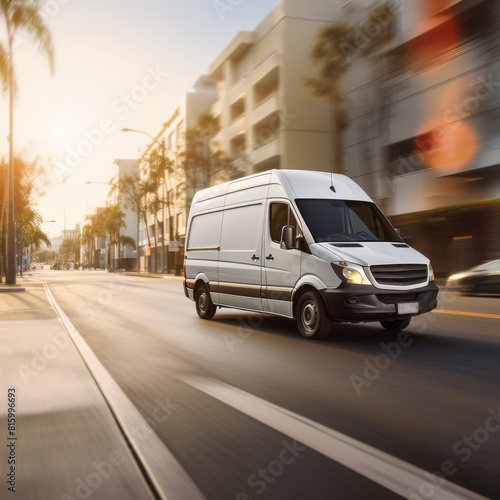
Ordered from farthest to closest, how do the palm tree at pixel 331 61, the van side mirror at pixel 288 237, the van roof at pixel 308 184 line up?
1. the palm tree at pixel 331 61
2. the van roof at pixel 308 184
3. the van side mirror at pixel 288 237

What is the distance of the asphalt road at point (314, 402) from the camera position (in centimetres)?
318

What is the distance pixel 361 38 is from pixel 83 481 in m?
22.9

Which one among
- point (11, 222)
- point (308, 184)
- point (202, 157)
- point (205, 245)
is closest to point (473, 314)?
point (308, 184)

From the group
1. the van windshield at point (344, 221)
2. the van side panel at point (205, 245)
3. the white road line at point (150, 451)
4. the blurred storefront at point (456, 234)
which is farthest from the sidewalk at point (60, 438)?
the blurred storefront at point (456, 234)

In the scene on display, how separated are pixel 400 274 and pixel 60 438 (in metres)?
5.25

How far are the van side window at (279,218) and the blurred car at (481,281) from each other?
347 inches

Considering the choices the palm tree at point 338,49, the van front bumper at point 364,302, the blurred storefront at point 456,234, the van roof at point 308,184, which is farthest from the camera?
the palm tree at point 338,49

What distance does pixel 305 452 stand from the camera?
3527 mm

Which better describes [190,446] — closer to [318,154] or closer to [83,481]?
[83,481]

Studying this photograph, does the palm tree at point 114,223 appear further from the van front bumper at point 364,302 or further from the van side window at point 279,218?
the van front bumper at point 364,302

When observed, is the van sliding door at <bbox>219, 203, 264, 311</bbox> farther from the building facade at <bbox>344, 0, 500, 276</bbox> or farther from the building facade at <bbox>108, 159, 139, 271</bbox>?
the building facade at <bbox>108, 159, 139, 271</bbox>

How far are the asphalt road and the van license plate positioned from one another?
0.41 metres

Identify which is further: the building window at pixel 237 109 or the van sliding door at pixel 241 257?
the building window at pixel 237 109

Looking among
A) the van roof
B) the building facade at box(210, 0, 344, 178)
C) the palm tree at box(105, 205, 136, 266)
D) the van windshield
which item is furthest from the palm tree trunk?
the palm tree at box(105, 205, 136, 266)
